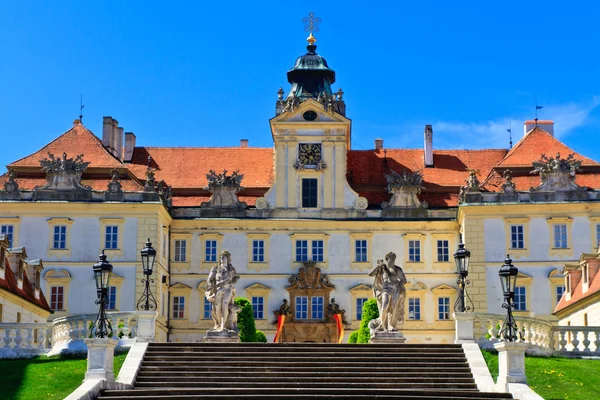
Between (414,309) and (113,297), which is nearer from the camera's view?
(113,297)

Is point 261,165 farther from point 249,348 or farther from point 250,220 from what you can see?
point 249,348

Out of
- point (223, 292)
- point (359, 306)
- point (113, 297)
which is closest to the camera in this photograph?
point (223, 292)

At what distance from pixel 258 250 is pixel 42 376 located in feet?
97.4

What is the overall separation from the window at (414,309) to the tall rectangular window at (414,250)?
215cm

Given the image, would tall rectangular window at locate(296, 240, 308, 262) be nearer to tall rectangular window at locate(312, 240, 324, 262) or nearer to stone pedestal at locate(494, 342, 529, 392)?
tall rectangular window at locate(312, 240, 324, 262)

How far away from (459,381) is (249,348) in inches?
257

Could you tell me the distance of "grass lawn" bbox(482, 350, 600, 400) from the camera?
3130 cm

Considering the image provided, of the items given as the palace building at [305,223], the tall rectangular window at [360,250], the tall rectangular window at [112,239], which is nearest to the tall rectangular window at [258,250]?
the palace building at [305,223]

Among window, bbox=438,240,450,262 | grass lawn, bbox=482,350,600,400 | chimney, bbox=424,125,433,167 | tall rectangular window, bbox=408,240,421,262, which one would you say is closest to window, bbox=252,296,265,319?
tall rectangular window, bbox=408,240,421,262

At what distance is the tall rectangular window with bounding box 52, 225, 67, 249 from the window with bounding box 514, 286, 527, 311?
77.0ft

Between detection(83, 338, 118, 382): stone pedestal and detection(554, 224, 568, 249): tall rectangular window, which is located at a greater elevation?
detection(554, 224, 568, 249): tall rectangular window

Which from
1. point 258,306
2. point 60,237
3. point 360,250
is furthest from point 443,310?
point 60,237

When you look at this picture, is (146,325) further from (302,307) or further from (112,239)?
(302,307)

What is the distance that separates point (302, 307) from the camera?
61625mm
